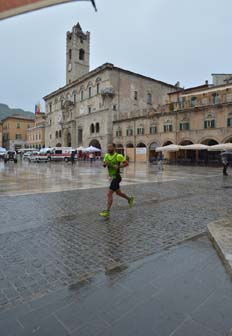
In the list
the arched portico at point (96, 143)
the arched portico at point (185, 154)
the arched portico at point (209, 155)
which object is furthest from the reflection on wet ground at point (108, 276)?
the arched portico at point (96, 143)

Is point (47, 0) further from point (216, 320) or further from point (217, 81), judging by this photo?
point (217, 81)

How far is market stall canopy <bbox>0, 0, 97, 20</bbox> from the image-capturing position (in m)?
2.12

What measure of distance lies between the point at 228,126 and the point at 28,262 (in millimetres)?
30424

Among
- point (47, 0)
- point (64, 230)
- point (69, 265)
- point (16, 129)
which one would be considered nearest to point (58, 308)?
point (69, 265)

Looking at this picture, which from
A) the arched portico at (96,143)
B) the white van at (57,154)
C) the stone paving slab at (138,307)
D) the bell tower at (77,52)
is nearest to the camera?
the stone paving slab at (138,307)

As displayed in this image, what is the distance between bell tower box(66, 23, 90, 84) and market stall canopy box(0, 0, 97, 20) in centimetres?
6181

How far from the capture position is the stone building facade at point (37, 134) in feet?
232

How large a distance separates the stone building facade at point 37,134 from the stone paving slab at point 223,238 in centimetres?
7053

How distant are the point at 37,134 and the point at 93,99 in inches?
1261

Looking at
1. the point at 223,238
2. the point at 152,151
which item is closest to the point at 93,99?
the point at 152,151

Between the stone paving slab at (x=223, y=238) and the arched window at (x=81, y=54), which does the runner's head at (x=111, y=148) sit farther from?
the arched window at (x=81, y=54)

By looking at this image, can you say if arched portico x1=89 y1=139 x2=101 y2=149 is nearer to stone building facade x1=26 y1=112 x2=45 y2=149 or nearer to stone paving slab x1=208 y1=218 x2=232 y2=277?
stone building facade x1=26 y1=112 x2=45 y2=149

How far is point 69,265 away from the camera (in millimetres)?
3359

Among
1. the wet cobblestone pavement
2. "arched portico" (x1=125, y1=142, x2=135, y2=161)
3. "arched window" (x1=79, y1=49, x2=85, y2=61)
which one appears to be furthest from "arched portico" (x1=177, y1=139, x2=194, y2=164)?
"arched window" (x1=79, y1=49, x2=85, y2=61)
